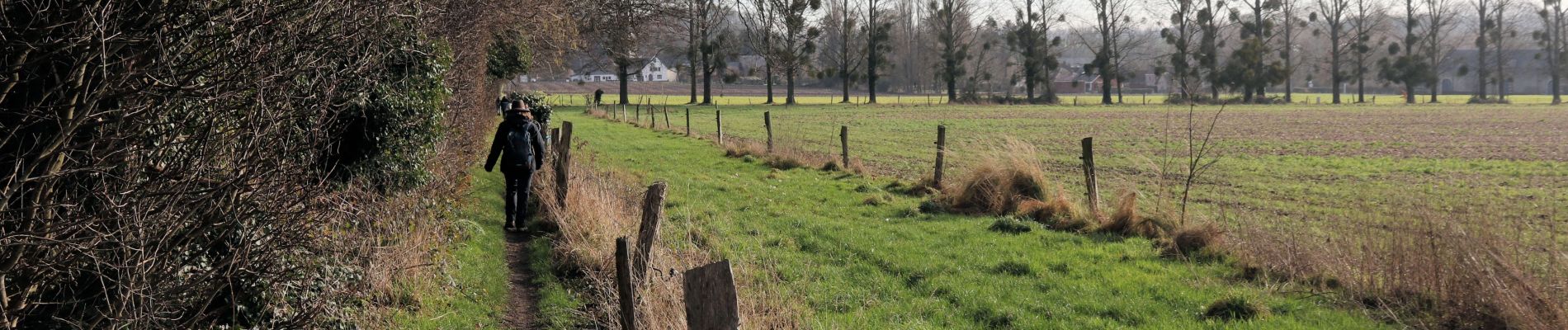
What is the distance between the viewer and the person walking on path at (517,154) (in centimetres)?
1025

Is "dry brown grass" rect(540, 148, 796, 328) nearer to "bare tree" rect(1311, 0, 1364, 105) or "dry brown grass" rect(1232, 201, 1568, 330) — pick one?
"dry brown grass" rect(1232, 201, 1568, 330)

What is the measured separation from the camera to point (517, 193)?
1034cm

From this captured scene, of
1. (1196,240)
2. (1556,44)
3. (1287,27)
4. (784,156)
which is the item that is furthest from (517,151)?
(1556,44)

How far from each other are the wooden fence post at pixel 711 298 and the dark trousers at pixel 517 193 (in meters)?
6.76

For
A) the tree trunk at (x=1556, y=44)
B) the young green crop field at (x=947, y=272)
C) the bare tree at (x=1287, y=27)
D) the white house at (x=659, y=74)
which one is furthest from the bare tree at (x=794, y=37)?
the tree trunk at (x=1556, y=44)

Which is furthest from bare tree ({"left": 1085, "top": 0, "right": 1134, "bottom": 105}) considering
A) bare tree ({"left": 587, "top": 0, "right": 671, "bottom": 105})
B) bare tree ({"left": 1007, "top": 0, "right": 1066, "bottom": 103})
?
bare tree ({"left": 587, "top": 0, "right": 671, "bottom": 105})

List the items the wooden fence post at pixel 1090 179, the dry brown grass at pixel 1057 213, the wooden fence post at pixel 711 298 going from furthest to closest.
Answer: the wooden fence post at pixel 1090 179 < the dry brown grass at pixel 1057 213 < the wooden fence post at pixel 711 298

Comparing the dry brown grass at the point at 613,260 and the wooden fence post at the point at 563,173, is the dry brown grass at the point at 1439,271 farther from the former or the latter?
the wooden fence post at the point at 563,173

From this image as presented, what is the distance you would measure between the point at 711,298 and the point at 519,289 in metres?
4.41

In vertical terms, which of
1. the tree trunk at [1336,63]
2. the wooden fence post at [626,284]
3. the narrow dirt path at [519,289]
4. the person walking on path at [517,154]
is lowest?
the narrow dirt path at [519,289]

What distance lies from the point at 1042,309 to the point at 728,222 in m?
4.49

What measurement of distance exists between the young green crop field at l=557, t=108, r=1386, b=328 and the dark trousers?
1.52m

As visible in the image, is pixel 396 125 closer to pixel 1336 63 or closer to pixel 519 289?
pixel 519 289

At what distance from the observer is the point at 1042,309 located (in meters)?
7.04
